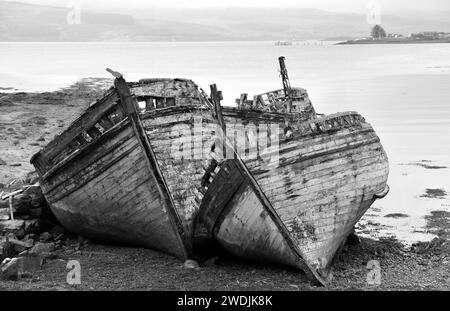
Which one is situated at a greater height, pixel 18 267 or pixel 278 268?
pixel 18 267

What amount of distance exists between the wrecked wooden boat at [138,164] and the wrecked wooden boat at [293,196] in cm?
52

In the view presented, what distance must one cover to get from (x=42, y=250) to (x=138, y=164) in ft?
7.35

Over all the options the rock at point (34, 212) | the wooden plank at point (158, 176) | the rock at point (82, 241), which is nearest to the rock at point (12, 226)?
the rock at point (34, 212)

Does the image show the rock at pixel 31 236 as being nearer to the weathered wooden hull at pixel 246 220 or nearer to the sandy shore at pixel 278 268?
the sandy shore at pixel 278 268

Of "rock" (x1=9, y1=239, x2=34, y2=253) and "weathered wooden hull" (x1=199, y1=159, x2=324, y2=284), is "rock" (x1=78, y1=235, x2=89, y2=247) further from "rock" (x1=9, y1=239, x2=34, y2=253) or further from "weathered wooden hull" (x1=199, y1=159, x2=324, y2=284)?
"weathered wooden hull" (x1=199, y1=159, x2=324, y2=284)

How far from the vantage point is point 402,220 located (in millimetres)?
12602

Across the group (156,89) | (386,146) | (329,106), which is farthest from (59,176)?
(329,106)

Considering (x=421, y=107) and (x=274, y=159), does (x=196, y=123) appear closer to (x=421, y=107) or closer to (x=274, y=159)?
(x=274, y=159)

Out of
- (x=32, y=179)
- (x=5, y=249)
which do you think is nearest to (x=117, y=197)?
(x=5, y=249)

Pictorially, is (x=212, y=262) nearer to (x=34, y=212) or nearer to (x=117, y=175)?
(x=117, y=175)

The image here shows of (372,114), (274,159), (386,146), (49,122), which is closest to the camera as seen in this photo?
(274,159)

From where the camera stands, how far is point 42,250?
10.2 metres

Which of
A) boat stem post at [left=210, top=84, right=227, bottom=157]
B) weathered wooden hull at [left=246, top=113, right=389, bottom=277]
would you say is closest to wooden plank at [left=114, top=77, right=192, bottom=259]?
boat stem post at [left=210, top=84, right=227, bottom=157]
